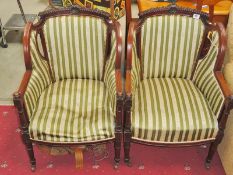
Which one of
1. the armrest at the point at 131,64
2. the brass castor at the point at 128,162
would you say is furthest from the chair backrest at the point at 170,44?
the brass castor at the point at 128,162

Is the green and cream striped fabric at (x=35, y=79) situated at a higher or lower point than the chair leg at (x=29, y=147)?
higher

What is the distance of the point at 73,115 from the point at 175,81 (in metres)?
0.81

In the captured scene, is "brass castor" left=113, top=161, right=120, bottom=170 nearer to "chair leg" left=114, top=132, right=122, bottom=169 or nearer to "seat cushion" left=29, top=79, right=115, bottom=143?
"chair leg" left=114, top=132, right=122, bottom=169

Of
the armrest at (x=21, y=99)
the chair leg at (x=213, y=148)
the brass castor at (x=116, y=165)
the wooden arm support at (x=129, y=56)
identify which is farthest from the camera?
the brass castor at (x=116, y=165)

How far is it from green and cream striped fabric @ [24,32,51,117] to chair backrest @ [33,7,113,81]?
10 cm

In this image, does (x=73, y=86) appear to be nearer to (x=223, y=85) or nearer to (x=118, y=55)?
(x=118, y=55)

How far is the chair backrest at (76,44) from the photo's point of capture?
209 cm

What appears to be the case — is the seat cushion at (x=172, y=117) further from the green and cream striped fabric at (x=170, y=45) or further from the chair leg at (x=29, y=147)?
the chair leg at (x=29, y=147)

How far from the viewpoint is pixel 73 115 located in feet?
6.64

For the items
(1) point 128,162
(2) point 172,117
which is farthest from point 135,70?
(1) point 128,162

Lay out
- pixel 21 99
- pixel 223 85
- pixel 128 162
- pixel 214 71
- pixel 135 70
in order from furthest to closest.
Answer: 1. pixel 128 162
2. pixel 135 70
3. pixel 214 71
4. pixel 223 85
5. pixel 21 99

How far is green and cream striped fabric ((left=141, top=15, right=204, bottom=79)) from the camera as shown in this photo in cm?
210

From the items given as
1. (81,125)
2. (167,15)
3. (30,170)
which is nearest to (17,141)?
(30,170)

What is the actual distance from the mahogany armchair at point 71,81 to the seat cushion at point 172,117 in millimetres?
165
